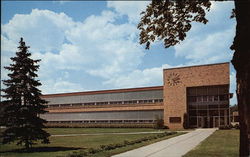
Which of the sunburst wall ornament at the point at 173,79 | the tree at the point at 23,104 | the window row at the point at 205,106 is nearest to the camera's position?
the tree at the point at 23,104

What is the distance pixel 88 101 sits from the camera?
6041 centimetres

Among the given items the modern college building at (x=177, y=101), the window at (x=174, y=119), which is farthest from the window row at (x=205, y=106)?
the window at (x=174, y=119)

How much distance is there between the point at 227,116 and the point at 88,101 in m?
30.3

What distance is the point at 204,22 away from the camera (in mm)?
8844

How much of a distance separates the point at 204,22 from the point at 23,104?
55.3 feet

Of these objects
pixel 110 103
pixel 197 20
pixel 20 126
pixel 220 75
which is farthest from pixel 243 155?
pixel 110 103

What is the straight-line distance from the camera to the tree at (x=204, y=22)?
21.6ft

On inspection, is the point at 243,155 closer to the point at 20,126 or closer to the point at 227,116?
the point at 20,126

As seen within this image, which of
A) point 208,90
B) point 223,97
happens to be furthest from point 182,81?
point 223,97

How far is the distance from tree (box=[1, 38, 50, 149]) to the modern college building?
96.3 feet

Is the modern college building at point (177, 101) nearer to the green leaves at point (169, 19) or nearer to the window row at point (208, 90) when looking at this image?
the window row at point (208, 90)

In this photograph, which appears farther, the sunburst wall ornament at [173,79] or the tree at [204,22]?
the sunburst wall ornament at [173,79]

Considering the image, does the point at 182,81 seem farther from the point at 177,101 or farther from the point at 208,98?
the point at 208,98

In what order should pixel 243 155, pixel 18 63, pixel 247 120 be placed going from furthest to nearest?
pixel 18 63 → pixel 243 155 → pixel 247 120
